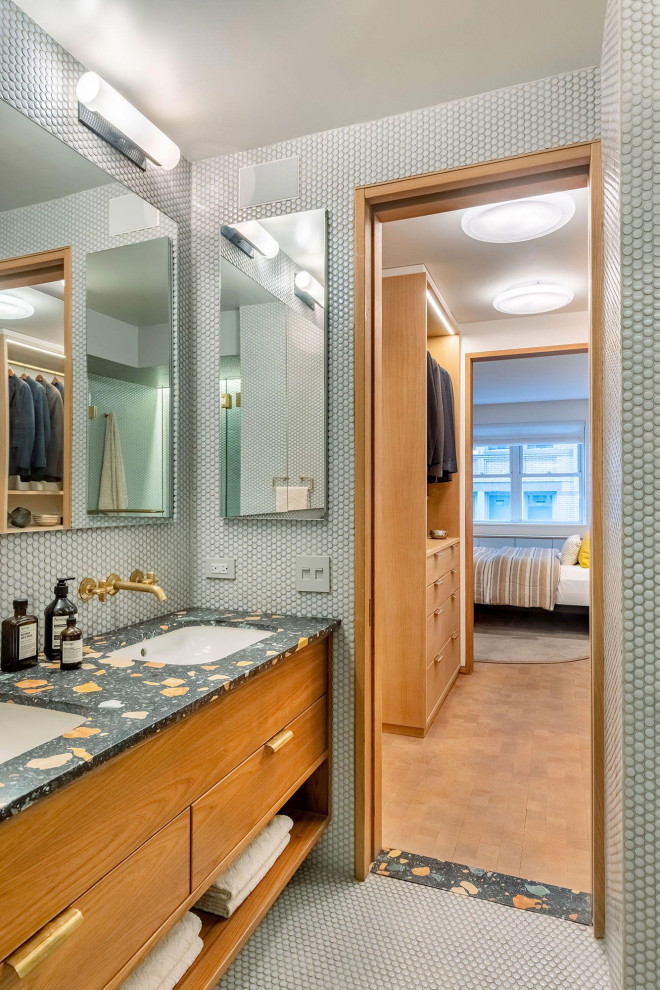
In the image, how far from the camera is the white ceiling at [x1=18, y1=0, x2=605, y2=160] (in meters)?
1.52

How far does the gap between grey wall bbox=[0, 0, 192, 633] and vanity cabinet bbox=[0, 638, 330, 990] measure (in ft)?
1.91

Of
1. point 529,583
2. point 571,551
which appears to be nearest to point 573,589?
point 529,583

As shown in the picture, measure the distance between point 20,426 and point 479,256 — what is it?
2.58 metres

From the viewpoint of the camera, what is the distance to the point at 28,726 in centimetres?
116

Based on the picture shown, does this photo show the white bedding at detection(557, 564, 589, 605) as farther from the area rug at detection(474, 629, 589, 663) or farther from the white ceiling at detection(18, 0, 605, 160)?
the white ceiling at detection(18, 0, 605, 160)

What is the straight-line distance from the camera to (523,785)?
265cm

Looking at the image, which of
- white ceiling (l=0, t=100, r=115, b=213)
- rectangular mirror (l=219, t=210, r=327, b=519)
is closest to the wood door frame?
rectangular mirror (l=219, t=210, r=327, b=519)

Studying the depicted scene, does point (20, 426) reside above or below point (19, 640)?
above

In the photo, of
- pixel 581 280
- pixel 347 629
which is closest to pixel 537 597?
pixel 581 280

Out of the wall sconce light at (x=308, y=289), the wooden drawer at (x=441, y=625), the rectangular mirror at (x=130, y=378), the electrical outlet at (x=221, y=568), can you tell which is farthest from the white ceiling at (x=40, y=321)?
the wooden drawer at (x=441, y=625)

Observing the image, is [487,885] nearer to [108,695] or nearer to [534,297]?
[108,695]

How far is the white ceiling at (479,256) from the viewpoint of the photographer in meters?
2.85

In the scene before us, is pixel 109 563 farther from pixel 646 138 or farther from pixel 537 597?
pixel 537 597

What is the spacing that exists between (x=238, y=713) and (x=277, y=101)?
5.84 ft
